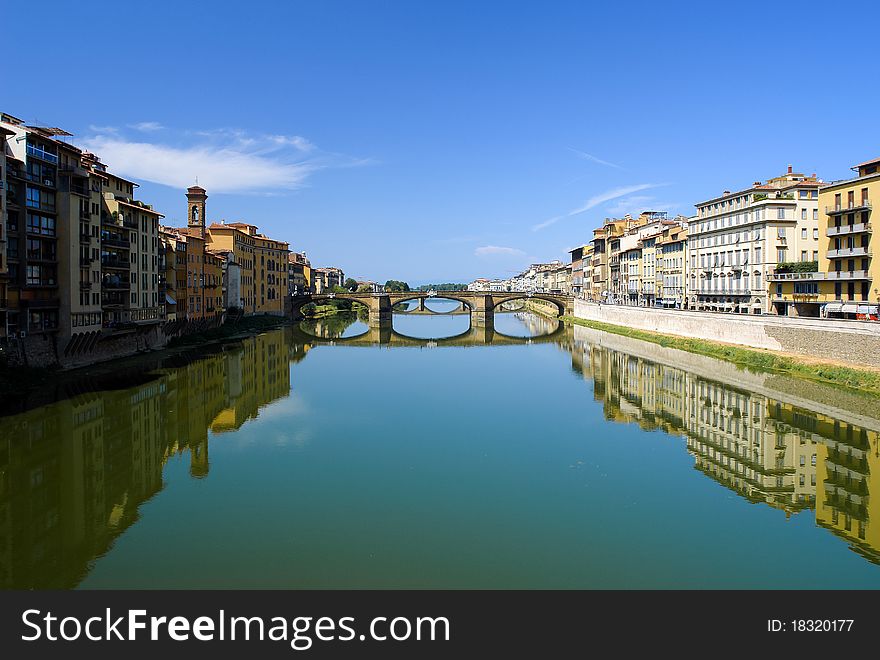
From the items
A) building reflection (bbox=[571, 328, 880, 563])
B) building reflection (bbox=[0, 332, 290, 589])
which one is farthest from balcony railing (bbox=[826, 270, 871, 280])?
building reflection (bbox=[0, 332, 290, 589])

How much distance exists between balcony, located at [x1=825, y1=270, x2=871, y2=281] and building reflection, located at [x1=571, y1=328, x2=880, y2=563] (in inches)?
450

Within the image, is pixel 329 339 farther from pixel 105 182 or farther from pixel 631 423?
pixel 631 423

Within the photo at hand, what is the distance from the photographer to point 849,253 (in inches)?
1463

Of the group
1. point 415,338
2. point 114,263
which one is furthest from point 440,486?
point 415,338

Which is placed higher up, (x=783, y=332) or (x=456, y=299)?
(x=456, y=299)

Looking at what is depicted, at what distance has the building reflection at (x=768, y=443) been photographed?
1494 cm

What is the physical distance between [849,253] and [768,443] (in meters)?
22.7

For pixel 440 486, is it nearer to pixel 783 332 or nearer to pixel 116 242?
pixel 116 242

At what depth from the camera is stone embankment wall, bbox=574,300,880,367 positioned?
29.3m

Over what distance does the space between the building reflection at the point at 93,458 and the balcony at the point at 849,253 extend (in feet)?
108

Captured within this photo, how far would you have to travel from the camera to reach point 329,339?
207ft

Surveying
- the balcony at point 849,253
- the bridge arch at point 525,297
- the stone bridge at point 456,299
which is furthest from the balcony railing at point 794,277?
the stone bridge at point 456,299

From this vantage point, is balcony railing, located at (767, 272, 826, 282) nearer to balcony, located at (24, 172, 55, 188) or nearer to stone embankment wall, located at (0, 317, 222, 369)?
stone embankment wall, located at (0, 317, 222, 369)
